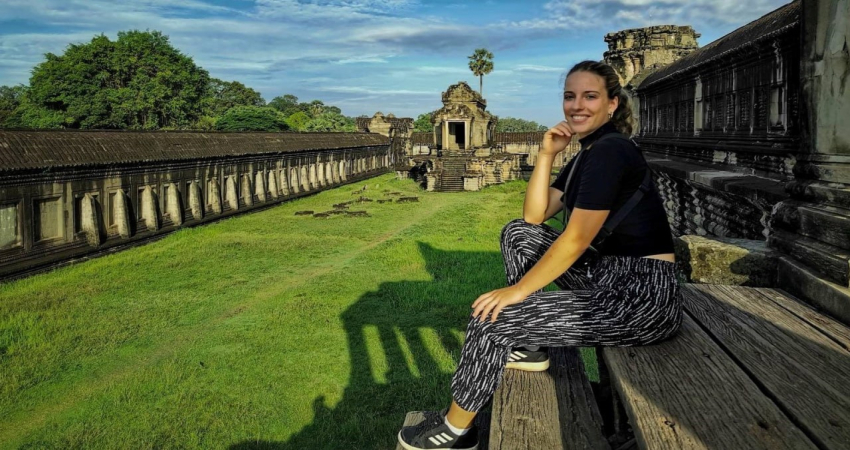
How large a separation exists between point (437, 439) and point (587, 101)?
172 centimetres

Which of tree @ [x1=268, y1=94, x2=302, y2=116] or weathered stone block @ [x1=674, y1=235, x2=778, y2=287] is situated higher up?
tree @ [x1=268, y1=94, x2=302, y2=116]

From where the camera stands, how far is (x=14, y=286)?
10.9m

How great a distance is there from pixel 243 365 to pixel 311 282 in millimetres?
3985

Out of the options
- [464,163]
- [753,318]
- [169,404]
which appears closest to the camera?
[753,318]

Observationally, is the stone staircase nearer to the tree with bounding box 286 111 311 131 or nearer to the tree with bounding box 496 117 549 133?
the tree with bounding box 286 111 311 131

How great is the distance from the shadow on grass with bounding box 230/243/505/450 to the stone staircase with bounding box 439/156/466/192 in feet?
70.5

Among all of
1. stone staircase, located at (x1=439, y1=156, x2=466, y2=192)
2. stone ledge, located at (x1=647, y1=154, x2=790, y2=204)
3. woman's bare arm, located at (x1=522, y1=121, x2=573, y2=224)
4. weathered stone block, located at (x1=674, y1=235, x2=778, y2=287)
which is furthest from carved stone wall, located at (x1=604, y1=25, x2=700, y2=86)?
woman's bare arm, located at (x1=522, y1=121, x2=573, y2=224)

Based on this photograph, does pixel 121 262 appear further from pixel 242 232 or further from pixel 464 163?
pixel 464 163

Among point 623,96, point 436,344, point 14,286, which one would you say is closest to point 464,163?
point 14,286

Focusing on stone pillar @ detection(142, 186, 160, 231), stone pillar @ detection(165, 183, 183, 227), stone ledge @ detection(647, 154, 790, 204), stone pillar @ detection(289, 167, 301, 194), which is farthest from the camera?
stone pillar @ detection(289, 167, 301, 194)

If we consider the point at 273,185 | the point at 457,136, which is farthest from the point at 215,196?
the point at 457,136

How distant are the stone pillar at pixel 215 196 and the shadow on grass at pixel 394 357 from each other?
1190 centimetres

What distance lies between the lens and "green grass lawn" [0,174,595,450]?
5215 millimetres

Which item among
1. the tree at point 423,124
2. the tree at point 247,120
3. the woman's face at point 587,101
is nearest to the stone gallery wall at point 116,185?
the woman's face at point 587,101
